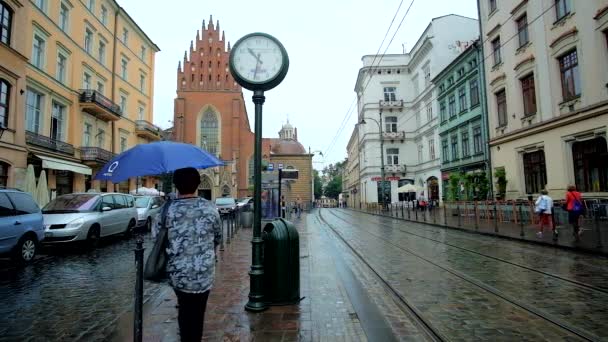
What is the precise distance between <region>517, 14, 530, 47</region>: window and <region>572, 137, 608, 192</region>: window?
6.89 metres

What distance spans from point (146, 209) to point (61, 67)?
1402cm

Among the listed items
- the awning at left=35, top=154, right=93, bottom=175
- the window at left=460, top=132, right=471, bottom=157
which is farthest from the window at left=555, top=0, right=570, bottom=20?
the awning at left=35, top=154, right=93, bottom=175

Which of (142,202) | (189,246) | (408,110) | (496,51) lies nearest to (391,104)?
(408,110)

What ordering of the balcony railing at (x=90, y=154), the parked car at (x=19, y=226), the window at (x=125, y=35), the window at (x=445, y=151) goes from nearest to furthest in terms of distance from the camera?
the parked car at (x=19, y=226)
the balcony railing at (x=90, y=154)
the window at (x=125, y=35)
the window at (x=445, y=151)

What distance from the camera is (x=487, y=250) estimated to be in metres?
11.1

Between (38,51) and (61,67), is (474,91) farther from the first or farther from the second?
(38,51)

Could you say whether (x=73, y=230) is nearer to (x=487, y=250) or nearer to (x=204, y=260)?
(x=204, y=260)

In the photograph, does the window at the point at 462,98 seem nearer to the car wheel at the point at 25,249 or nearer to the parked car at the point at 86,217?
the parked car at the point at 86,217

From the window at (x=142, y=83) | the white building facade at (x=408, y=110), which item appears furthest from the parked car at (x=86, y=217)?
the white building facade at (x=408, y=110)

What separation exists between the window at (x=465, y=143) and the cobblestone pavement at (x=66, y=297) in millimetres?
26719

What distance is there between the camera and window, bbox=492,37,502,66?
81.9 feet

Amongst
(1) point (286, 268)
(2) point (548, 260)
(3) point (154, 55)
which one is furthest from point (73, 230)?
(3) point (154, 55)

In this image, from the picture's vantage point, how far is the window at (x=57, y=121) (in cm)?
2436

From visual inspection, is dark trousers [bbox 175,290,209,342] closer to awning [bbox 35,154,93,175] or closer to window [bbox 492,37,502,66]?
awning [bbox 35,154,93,175]
